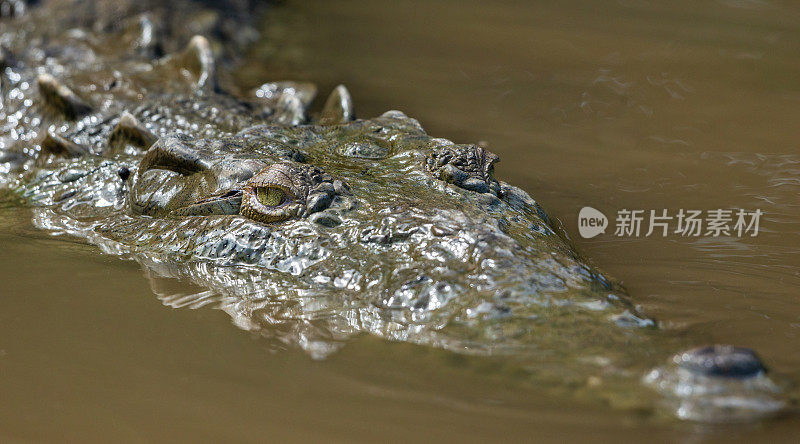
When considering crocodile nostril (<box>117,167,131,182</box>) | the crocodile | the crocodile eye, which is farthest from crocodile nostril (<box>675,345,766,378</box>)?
crocodile nostril (<box>117,167,131,182</box>)

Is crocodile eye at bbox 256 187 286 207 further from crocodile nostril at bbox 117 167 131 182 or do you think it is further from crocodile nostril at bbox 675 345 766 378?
crocodile nostril at bbox 675 345 766 378

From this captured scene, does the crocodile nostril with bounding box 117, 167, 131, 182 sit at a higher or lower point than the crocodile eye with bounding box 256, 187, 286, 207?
higher

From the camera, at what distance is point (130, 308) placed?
3.49 meters

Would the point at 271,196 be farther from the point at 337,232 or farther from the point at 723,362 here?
the point at 723,362

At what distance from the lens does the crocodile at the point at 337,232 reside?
9.16ft

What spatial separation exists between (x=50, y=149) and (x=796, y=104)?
18.2 feet

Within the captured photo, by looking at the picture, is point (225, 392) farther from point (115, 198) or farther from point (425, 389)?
point (115, 198)

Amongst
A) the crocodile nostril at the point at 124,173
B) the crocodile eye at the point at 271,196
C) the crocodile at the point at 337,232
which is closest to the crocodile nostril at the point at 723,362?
the crocodile at the point at 337,232

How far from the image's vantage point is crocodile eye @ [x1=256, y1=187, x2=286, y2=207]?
373 centimetres

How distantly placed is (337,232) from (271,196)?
379mm

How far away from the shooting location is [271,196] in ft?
12.3

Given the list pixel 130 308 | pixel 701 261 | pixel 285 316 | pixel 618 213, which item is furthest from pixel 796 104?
pixel 130 308

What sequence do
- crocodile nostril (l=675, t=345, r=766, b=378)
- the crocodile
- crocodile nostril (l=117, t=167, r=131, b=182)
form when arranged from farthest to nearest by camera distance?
crocodile nostril (l=117, t=167, r=131, b=182)
the crocodile
crocodile nostril (l=675, t=345, r=766, b=378)

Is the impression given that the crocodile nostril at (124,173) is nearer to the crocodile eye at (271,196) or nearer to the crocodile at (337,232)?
the crocodile at (337,232)
